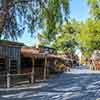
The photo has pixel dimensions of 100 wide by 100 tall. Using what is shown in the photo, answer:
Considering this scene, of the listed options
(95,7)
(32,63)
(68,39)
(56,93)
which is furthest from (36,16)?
(68,39)

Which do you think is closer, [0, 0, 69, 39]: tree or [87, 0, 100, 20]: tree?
[0, 0, 69, 39]: tree

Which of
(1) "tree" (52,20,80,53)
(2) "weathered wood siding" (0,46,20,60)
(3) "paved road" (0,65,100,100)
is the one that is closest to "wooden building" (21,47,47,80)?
(2) "weathered wood siding" (0,46,20,60)

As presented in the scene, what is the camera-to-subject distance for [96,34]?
4709 cm

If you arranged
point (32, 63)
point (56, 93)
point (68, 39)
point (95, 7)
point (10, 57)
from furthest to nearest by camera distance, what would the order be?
point (68, 39), point (95, 7), point (32, 63), point (10, 57), point (56, 93)

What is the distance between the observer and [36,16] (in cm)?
2367

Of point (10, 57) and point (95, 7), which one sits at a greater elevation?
point (95, 7)

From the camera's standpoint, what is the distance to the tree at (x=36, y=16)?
22656 millimetres

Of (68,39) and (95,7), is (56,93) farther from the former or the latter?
(68,39)

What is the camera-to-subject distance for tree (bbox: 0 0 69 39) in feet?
74.3

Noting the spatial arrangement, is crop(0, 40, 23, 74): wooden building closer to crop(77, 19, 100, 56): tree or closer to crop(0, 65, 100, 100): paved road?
crop(0, 65, 100, 100): paved road

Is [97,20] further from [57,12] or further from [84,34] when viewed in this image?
[57,12]

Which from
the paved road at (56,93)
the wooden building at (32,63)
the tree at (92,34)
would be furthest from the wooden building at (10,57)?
the tree at (92,34)

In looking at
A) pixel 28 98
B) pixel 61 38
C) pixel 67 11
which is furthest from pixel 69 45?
pixel 28 98

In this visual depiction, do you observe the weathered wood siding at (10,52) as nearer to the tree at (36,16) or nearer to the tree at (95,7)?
the tree at (36,16)
